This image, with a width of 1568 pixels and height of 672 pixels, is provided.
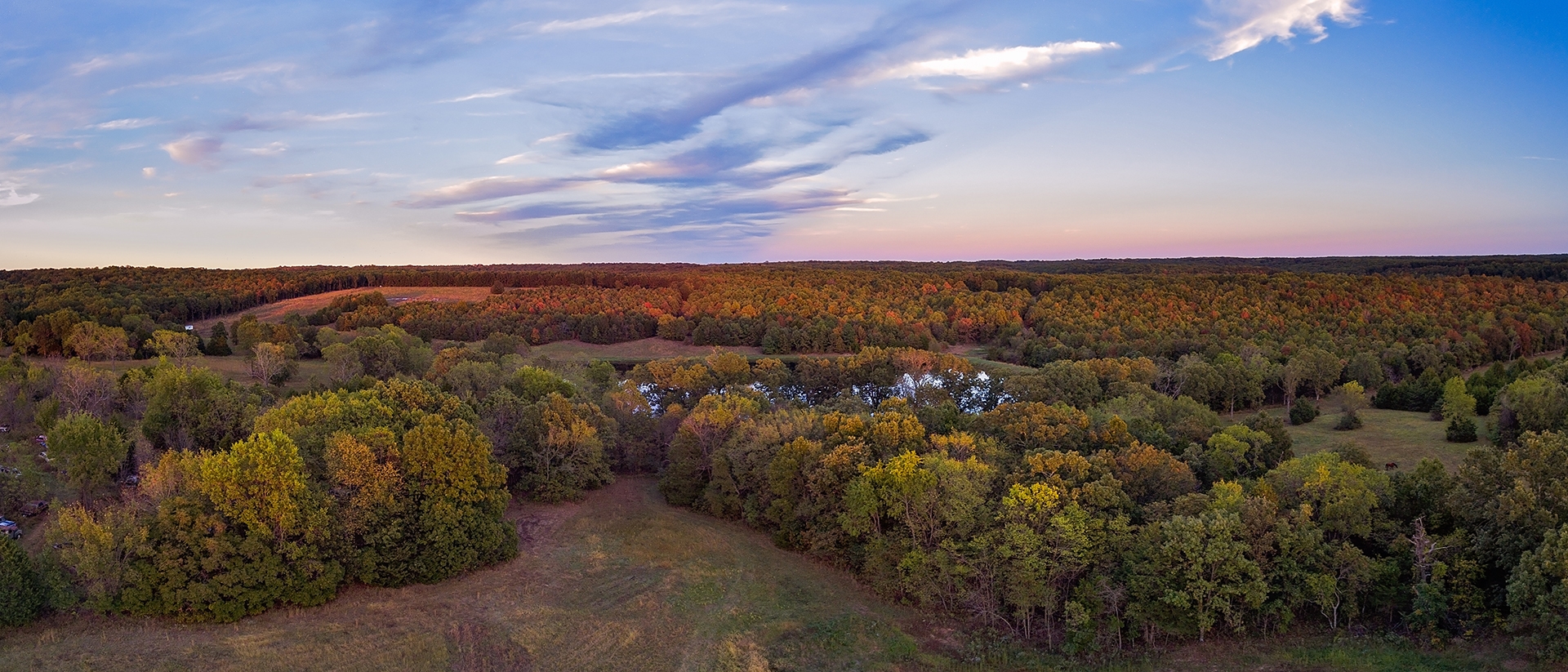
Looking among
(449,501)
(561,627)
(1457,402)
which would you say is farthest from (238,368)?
(1457,402)

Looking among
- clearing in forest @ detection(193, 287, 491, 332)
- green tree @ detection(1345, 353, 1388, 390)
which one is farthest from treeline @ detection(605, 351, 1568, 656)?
clearing in forest @ detection(193, 287, 491, 332)

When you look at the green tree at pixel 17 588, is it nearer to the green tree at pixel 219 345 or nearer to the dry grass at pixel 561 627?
the dry grass at pixel 561 627

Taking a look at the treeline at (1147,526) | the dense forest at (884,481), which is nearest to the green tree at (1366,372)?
the dense forest at (884,481)

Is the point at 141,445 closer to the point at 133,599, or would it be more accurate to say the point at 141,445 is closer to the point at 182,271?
the point at 133,599

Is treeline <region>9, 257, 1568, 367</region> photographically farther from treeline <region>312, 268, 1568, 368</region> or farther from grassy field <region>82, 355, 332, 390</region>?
grassy field <region>82, 355, 332, 390</region>

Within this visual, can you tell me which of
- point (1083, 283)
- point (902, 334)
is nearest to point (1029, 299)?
point (1083, 283)
